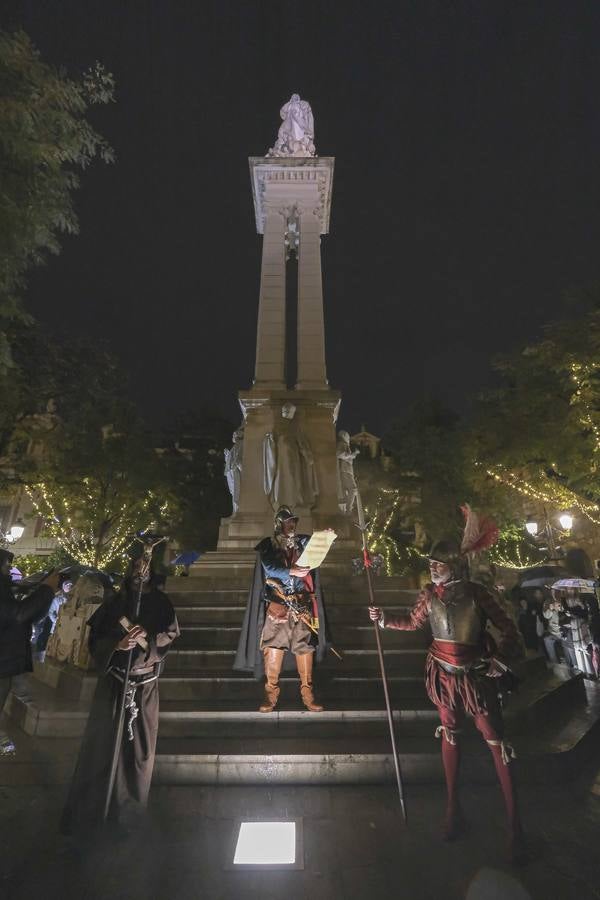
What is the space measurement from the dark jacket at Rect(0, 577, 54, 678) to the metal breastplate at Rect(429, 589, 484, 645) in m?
3.71

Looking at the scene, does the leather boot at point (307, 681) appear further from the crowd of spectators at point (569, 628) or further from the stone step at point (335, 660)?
the crowd of spectators at point (569, 628)

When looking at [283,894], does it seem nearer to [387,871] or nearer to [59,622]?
[387,871]

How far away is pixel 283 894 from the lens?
304 cm

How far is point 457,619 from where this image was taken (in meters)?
4.04

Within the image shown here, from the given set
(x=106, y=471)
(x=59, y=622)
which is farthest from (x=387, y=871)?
(x=106, y=471)

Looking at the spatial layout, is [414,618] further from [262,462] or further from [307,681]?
[262,462]

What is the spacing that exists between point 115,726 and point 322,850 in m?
2.11

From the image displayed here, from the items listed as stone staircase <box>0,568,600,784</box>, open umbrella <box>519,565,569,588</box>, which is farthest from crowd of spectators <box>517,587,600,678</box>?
stone staircase <box>0,568,600,784</box>

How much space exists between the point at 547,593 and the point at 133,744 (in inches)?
452

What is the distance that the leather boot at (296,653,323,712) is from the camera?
17.6 feet

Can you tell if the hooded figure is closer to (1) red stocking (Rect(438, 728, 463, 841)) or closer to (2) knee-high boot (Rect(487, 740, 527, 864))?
(1) red stocking (Rect(438, 728, 463, 841))

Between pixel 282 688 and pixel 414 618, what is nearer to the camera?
pixel 414 618

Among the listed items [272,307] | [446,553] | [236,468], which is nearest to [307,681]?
[446,553]

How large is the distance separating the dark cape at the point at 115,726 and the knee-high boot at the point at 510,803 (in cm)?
313
